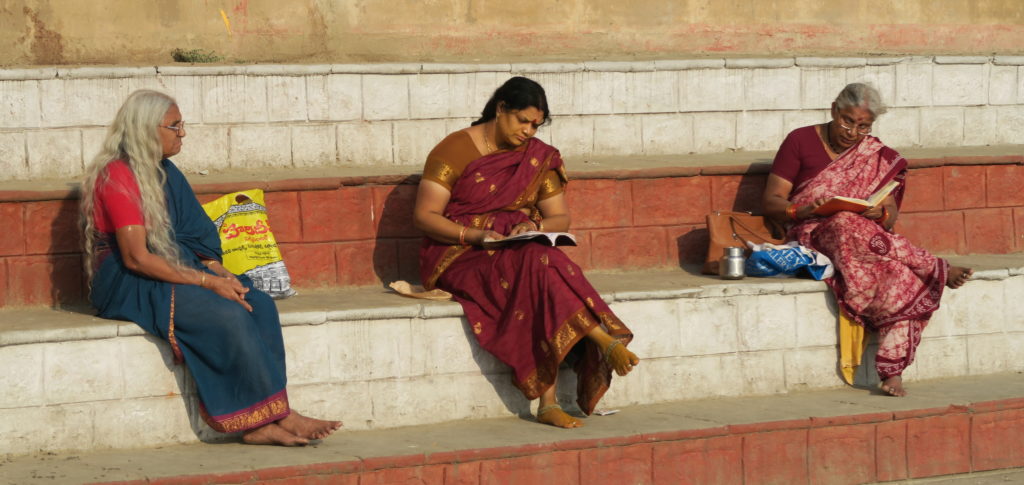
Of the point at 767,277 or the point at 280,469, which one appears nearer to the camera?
the point at 280,469

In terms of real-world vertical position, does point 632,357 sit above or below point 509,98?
below

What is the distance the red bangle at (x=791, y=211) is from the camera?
8.21 metres

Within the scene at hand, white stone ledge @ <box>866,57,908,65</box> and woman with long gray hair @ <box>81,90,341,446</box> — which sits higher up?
white stone ledge @ <box>866,57,908,65</box>

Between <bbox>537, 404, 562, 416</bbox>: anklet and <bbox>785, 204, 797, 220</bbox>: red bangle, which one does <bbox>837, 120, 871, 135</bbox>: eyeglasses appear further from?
<bbox>537, 404, 562, 416</bbox>: anklet

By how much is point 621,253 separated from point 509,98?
148cm

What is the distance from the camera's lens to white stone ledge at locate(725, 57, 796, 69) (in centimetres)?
1017

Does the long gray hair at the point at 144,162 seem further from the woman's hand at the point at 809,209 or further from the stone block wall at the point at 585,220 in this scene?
the woman's hand at the point at 809,209

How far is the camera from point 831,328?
784 centimetres

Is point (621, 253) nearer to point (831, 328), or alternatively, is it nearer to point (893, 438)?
point (831, 328)

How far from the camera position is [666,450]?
6652 millimetres

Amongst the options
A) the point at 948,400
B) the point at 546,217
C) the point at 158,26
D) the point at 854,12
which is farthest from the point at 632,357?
the point at 854,12

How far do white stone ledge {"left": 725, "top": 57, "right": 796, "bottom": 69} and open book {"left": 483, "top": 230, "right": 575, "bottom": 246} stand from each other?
350cm

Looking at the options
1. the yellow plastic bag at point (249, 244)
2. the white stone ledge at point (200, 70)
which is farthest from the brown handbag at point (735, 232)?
the white stone ledge at point (200, 70)

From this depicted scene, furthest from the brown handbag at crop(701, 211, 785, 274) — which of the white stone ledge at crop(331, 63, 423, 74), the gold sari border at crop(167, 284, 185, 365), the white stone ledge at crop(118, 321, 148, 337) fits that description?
the white stone ledge at crop(118, 321, 148, 337)
